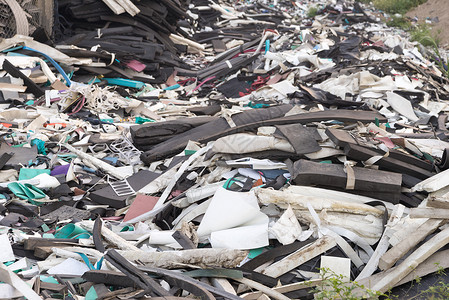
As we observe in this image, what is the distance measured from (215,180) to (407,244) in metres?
1.89

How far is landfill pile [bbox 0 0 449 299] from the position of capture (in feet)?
10.6

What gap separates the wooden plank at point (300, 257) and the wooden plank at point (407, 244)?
0.45 meters

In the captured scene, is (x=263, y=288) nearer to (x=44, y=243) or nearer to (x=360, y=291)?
(x=360, y=291)

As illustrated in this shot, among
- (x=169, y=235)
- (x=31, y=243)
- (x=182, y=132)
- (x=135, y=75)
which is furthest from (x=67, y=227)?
(x=135, y=75)

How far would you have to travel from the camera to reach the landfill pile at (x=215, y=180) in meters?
3.24

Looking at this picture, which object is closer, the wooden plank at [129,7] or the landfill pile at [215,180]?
the landfill pile at [215,180]

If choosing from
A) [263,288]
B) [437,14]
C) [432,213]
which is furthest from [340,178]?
[437,14]

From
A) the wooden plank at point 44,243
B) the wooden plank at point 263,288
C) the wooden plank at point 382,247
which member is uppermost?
the wooden plank at point 382,247

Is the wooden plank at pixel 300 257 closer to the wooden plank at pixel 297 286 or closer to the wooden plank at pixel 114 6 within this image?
the wooden plank at pixel 297 286

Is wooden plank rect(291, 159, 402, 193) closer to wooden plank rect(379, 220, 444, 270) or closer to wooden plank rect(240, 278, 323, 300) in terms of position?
wooden plank rect(379, 220, 444, 270)

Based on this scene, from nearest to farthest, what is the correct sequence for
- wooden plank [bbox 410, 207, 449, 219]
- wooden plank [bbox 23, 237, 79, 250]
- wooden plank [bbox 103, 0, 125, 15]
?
wooden plank [bbox 410, 207, 449, 219]
wooden plank [bbox 23, 237, 79, 250]
wooden plank [bbox 103, 0, 125, 15]

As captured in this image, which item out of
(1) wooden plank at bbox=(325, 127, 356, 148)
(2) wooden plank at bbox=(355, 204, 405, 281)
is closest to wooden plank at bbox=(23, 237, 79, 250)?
(2) wooden plank at bbox=(355, 204, 405, 281)

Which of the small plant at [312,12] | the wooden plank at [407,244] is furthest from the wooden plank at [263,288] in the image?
the small plant at [312,12]

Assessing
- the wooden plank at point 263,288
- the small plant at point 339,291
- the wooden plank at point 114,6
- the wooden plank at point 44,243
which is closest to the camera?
the small plant at point 339,291
